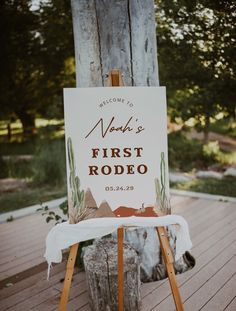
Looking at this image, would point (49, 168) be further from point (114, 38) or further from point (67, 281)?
point (67, 281)

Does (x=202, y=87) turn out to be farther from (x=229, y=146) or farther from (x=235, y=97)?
(x=229, y=146)

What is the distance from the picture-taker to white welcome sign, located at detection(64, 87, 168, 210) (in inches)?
79.5

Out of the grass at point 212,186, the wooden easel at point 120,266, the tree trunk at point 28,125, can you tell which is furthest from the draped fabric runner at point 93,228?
the tree trunk at point 28,125

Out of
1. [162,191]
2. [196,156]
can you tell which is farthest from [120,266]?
[196,156]

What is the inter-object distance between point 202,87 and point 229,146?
3892 mm

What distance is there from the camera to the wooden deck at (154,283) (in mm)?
2467

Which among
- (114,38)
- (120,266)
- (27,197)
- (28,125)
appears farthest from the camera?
(28,125)

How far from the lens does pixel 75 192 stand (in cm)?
202

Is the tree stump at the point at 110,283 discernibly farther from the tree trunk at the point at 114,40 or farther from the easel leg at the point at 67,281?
the tree trunk at the point at 114,40

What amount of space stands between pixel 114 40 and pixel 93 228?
1.29 metres

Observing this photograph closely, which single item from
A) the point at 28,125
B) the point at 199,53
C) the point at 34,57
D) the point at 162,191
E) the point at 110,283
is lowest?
the point at 110,283

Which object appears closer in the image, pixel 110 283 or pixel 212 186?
pixel 110 283

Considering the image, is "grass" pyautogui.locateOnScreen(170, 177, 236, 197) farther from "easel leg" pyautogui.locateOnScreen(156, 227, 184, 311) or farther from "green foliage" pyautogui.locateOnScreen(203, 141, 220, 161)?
"easel leg" pyautogui.locateOnScreen(156, 227, 184, 311)

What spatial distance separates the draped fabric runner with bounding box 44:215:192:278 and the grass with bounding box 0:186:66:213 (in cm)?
295
